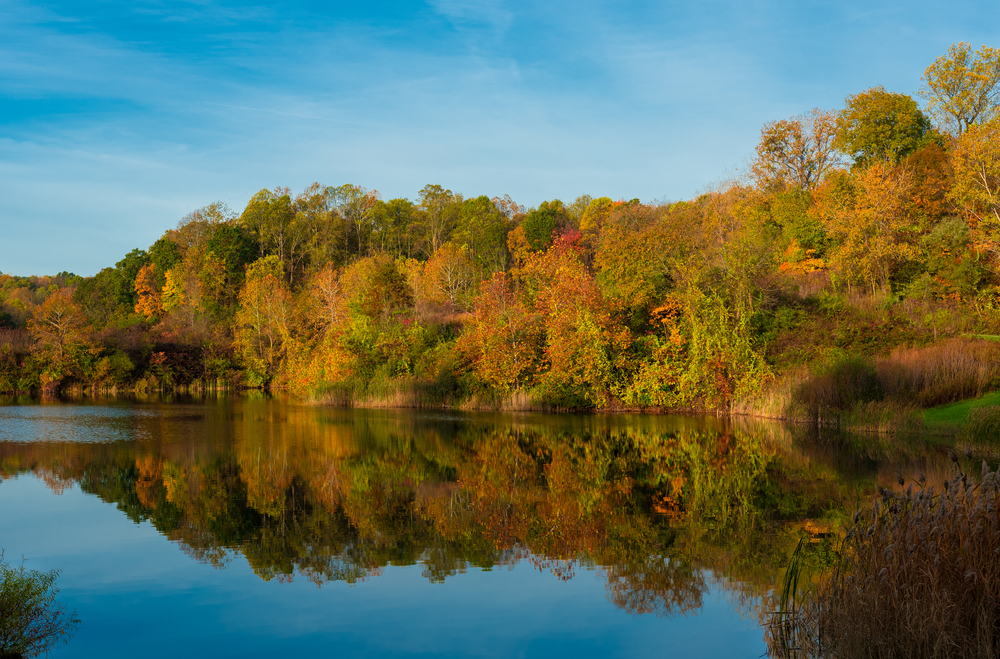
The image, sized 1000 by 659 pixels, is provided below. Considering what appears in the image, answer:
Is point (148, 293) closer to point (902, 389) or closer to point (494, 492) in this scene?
point (494, 492)

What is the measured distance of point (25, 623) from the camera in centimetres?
637

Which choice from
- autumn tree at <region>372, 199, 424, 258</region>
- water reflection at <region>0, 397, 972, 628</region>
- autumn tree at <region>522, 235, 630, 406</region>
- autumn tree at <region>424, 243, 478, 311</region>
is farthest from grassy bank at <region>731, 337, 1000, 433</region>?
autumn tree at <region>372, 199, 424, 258</region>

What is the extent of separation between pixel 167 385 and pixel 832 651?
2087 inches

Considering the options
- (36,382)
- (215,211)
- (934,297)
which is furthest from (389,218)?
(934,297)

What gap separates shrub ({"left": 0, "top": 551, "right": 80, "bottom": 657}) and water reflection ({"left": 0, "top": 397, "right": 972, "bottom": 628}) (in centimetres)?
235

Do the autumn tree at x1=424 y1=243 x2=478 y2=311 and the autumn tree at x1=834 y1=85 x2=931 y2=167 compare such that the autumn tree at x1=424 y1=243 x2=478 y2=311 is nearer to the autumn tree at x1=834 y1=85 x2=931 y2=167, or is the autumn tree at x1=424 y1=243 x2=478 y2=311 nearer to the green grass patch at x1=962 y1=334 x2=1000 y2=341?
the autumn tree at x1=834 y1=85 x2=931 y2=167

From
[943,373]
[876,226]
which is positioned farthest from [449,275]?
[943,373]

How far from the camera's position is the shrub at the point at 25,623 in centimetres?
614

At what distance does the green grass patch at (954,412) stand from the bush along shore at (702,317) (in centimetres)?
36

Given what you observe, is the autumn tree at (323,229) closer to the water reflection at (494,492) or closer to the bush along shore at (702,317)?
the bush along shore at (702,317)

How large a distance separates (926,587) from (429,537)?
6617 millimetres

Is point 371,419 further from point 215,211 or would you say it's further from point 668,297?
point 215,211

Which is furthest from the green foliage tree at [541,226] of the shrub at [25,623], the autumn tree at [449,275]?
the shrub at [25,623]

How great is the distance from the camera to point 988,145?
104 ft
